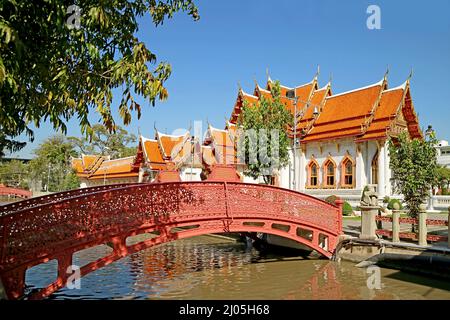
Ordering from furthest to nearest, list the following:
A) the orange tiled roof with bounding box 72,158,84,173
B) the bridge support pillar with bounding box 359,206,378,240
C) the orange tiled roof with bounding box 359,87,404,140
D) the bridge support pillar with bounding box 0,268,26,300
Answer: the orange tiled roof with bounding box 72,158,84,173 < the orange tiled roof with bounding box 359,87,404,140 < the bridge support pillar with bounding box 359,206,378,240 < the bridge support pillar with bounding box 0,268,26,300

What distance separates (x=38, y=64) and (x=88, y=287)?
26.3 ft

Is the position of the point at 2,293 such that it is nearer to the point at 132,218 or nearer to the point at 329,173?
the point at 132,218

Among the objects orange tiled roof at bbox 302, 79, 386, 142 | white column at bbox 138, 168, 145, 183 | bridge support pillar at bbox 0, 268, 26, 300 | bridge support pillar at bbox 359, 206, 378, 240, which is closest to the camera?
bridge support pillar at bbox 0, 268, 26, 300

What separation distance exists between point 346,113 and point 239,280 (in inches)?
904

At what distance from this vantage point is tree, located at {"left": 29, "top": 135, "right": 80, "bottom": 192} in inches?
2660

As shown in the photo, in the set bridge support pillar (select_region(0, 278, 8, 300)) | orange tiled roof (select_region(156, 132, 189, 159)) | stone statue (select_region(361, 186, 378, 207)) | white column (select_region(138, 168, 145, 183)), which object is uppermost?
orange tiled roof (select_region(156, 132, 189, 159))

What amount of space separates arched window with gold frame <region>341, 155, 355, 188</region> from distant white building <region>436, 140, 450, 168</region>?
128ft

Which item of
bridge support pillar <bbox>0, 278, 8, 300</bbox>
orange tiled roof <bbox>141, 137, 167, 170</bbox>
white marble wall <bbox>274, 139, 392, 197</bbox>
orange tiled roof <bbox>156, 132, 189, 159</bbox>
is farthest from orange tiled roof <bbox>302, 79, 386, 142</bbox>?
bridge support pillar <bbox>0, 278, 8, 300</bbox>

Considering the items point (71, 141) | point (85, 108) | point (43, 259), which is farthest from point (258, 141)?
point (71, 141)

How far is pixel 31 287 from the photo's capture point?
37.0 ft

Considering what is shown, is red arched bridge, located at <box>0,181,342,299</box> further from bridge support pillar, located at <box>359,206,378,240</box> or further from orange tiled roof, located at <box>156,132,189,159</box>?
orange tiled roof, located at <box>156,132,189,159</box>

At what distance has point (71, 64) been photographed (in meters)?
5.71

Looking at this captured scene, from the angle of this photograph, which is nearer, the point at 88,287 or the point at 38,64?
the point at 38,64
